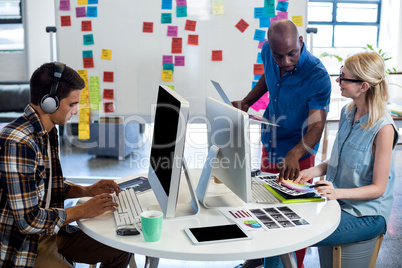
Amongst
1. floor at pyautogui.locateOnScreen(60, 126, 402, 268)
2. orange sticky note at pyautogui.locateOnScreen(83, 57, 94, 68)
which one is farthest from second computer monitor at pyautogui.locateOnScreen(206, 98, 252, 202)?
orange sticky note at pyautogui.locateOnScreen(83, 57, 94, 68)

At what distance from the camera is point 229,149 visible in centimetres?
156

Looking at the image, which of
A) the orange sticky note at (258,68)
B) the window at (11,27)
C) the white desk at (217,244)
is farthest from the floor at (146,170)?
the window at (11,27)

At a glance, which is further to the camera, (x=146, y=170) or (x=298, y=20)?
(x=146, y=170)

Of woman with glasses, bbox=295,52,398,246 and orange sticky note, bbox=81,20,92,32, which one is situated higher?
orange sticky note, bbox=81,20,92,32

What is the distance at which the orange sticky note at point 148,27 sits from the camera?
3406 mm

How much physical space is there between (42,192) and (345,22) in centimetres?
774

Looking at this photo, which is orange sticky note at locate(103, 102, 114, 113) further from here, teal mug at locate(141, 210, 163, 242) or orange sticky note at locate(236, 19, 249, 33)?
teal mug at locate(141, 210, 163, 242)

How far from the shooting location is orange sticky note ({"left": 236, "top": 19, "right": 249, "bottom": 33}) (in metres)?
3.38

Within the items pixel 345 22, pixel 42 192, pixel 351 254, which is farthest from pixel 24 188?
pixel 345 22

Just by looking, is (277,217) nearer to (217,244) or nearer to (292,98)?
(217,244)

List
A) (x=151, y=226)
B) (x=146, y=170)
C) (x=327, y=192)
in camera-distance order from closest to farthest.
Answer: (x=151, y=226)
(x=327, y=192)
(x=146, y=170)

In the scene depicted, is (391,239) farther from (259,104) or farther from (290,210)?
(290,210)

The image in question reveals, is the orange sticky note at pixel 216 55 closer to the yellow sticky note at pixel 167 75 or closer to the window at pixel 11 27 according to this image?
the yellow sticky note at pixel 167 75

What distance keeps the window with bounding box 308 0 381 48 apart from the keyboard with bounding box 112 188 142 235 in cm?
704
